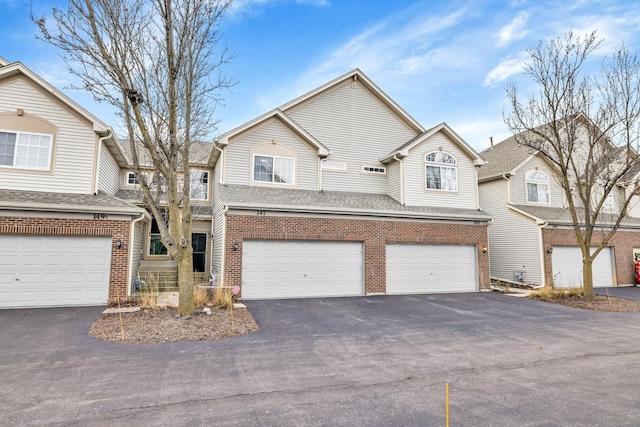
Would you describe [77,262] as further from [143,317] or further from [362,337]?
[362,337]

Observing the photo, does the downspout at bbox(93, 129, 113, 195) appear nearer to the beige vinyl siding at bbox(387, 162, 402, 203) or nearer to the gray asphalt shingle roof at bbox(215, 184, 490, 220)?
the gray asphalt shingle roof at bbox(215, 184, 490, 220)

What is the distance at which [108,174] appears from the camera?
14.5 metres

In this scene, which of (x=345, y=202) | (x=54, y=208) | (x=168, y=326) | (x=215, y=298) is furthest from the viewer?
(x=345, y=202)

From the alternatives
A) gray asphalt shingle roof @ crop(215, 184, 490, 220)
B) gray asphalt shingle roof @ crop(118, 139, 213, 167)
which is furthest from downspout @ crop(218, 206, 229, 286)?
gray asphalt shingle roof @ crop(118, 139, 213, 167)

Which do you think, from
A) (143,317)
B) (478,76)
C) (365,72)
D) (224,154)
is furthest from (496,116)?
(143,317)

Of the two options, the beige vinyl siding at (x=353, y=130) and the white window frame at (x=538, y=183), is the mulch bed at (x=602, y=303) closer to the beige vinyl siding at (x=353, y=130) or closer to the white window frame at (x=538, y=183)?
the white window frame at (x=538, y=183)

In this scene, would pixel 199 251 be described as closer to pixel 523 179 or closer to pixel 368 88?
pixel 368 88

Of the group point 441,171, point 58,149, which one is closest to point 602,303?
point 441,171

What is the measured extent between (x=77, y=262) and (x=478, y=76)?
2002cm

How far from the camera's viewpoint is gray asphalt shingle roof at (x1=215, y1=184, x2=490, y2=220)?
13070 millimetres

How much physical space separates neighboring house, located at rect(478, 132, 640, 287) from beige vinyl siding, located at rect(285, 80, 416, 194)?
6261 millimetres

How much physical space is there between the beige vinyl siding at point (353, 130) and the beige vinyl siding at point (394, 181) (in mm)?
317

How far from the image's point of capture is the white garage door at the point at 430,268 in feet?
48.3

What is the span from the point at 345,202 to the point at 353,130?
15.0 ft
